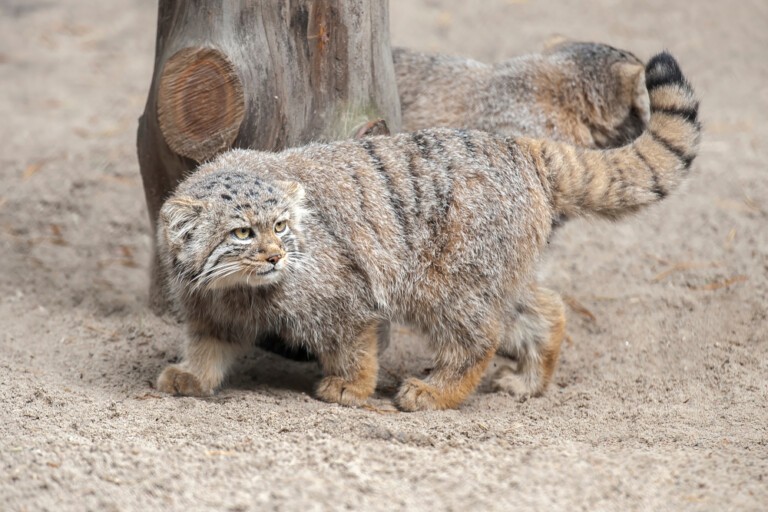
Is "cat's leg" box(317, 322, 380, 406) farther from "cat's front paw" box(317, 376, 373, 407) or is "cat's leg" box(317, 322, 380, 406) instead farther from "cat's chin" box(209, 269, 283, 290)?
"cat's chin" box(209, 269, 283, 290)

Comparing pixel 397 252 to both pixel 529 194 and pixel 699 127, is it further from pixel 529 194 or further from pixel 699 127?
pixel 699 127

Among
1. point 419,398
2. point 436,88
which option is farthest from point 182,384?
point 436,88

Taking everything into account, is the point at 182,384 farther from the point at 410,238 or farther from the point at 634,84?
the point at 634,84

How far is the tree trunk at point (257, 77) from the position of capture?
4648 mm

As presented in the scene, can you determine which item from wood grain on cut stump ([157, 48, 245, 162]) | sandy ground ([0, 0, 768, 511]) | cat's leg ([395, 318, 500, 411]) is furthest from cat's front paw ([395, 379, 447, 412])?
wood grain on cut stump ([157, 48, 245, 162])

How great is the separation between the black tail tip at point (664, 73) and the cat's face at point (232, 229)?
218 cm

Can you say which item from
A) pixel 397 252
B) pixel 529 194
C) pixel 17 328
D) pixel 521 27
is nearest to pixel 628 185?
pixel 529 194

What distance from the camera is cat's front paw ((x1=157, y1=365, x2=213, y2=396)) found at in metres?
4.73

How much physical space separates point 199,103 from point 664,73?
8.39ft

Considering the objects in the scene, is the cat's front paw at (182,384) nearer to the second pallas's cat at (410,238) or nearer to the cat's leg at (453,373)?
the second pallas's cat at (410,238)

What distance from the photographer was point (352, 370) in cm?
473

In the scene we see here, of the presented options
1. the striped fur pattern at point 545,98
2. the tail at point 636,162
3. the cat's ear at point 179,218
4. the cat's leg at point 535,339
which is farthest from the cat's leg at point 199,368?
the striped fur pattern at point 545,98

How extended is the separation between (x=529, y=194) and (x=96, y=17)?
831 cm

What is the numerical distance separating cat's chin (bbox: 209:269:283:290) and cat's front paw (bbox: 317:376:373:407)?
0.73 metres
